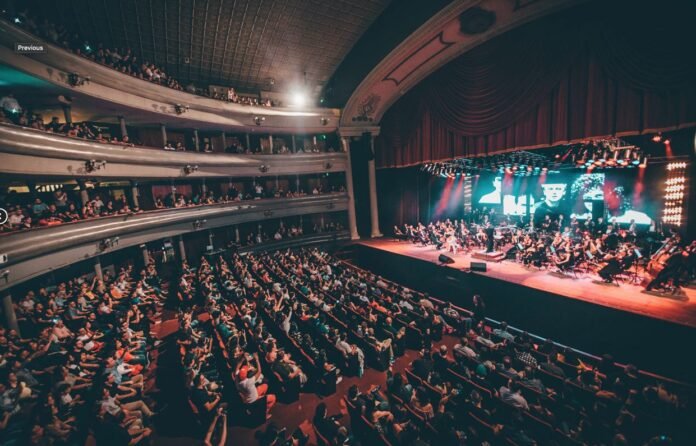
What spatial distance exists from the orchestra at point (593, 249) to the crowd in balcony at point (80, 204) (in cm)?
1112

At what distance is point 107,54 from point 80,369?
38.9 feet

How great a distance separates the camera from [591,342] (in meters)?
8.14

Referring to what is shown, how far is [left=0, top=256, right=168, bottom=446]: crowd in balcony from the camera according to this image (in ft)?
15.9

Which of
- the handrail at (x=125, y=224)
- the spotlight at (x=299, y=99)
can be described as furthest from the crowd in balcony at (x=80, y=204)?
the spotlight at (x=299, y=99)

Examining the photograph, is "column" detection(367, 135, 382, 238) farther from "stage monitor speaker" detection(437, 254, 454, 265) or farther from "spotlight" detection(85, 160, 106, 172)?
"spotlight" detection(85, 160, 106, 172)

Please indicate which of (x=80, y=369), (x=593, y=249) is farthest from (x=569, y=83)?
(x=80, y=369)

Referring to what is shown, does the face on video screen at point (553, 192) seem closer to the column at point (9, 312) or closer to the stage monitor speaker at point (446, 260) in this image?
the stage monitor speaker at point (446, 260)

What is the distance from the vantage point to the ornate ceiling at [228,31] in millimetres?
12297

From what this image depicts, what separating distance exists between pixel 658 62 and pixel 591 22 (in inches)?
90.1

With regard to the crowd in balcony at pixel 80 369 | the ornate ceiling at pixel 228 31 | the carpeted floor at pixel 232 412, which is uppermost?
the ornate ceiling at pixel 228 31

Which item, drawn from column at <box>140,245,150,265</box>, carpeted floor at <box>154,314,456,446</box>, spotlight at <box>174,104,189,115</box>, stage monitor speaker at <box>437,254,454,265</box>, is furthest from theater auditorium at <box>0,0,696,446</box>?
spotlight at <box>174,104,189,115</box>

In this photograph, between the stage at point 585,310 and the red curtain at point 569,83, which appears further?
the red curtain at point 569,83

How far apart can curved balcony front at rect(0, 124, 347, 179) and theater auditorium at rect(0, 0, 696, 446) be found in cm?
11

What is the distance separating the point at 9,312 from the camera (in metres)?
8.37
